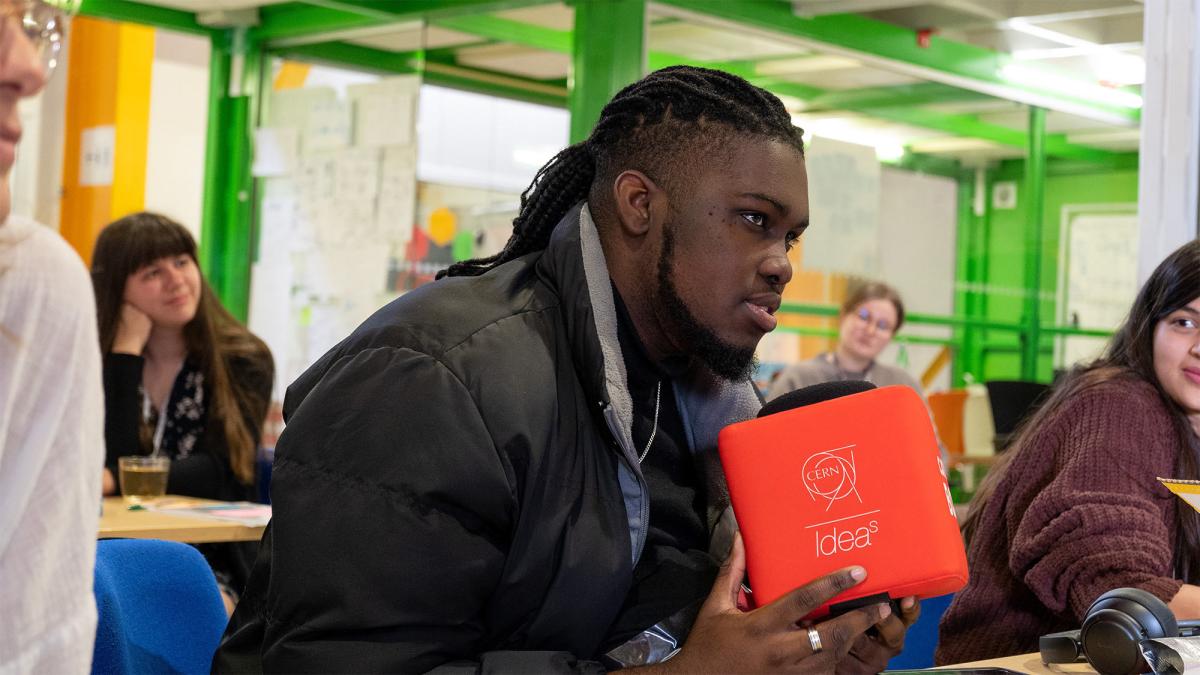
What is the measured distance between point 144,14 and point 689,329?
6.45 meters

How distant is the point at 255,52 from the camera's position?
791cm

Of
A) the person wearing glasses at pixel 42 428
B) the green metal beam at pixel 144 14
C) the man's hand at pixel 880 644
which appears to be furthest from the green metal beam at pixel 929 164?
the person wearing glasses at pixel 42 428

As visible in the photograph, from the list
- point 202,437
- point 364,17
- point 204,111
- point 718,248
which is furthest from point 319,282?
point 718,248

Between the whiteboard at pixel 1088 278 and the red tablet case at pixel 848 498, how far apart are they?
6.50 m

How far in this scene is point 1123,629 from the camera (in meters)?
1.86

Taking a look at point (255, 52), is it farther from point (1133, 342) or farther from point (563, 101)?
point (1133, 342)

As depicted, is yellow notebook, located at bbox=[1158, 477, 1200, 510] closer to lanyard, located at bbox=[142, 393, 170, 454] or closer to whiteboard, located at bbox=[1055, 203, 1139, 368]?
lanyard, located at bbox=[142, 393, 170, 454]

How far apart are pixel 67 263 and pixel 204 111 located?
27.1 feet

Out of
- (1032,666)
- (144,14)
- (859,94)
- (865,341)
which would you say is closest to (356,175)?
(144,14)

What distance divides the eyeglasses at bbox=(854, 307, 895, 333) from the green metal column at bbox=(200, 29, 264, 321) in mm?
3502

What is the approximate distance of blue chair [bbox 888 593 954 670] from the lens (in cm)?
291

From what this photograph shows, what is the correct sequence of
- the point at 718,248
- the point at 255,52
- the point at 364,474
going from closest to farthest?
1. the point at 364,474
2. the point at 718,248
3. the point at 255,52

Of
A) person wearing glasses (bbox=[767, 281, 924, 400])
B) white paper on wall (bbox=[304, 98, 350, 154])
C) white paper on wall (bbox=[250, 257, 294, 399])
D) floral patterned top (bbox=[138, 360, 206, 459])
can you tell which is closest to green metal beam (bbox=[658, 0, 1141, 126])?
person wearing glasses (bbox=[767, 281, 924, 400])

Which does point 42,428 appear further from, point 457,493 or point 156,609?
point 156,609
